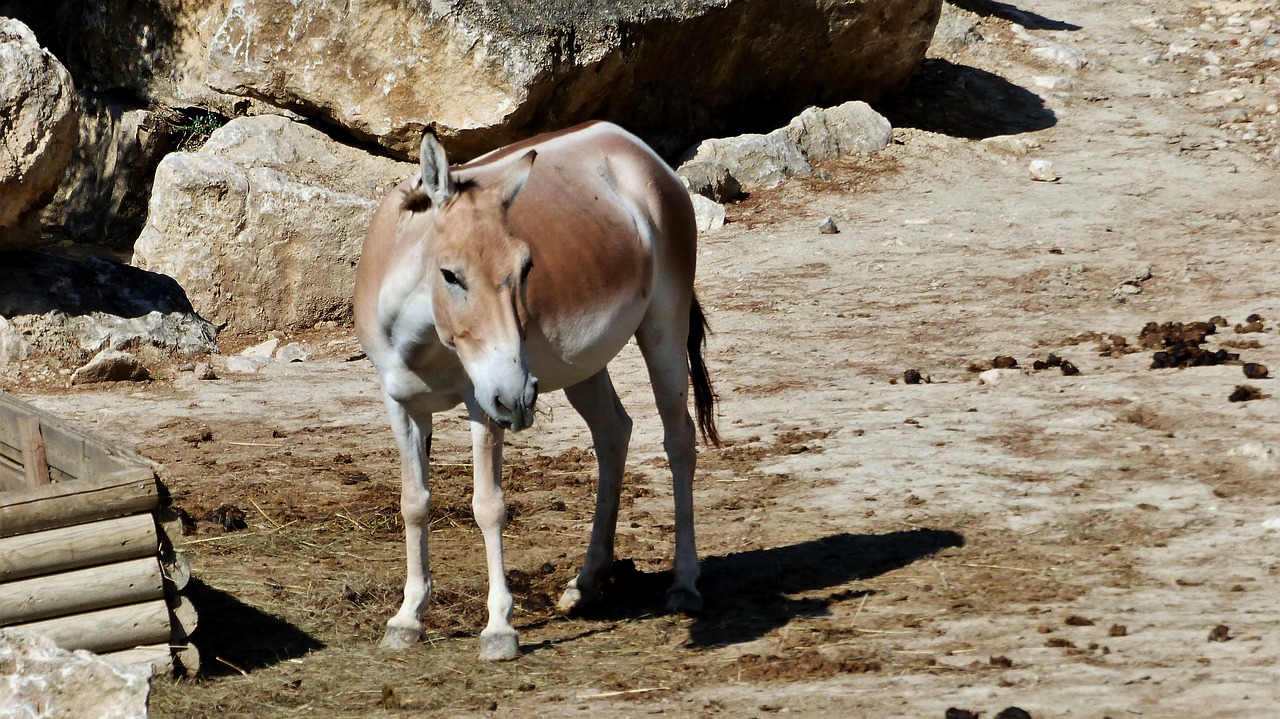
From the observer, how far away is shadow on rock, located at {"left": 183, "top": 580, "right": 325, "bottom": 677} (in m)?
4.40

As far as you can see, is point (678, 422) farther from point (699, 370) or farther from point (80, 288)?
point (80, 288)

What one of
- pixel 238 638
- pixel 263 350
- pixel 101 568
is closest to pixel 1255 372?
pixel 238 638

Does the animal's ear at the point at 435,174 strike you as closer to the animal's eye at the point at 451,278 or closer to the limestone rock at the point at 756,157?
the animal's eye at the point at 451,278

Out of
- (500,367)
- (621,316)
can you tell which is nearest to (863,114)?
(621,316)

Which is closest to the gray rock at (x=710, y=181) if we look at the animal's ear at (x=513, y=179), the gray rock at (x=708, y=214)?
the gray rock at (x=708, y=214)

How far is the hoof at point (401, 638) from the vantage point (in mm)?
4496

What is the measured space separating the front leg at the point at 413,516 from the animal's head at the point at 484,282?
664mm

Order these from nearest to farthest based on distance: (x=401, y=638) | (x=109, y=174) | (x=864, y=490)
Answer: (x=401, y=638), (x=864, y=490), (x=109, y=174)

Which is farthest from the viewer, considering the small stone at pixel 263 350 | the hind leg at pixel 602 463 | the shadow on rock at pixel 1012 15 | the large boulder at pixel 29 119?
the shadow on rock at pixel 1012 15

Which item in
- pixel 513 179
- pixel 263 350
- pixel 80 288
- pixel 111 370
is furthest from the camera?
pixel 263 350

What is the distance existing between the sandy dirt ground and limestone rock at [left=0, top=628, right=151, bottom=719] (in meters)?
0.64

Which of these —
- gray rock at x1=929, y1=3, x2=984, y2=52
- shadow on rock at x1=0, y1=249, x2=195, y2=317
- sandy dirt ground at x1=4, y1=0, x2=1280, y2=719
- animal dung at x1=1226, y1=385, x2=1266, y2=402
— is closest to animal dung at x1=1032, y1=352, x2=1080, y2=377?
sandy dirt ground at x1=4, y1=0, x2=1280, y2=719

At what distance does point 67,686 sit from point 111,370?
18.7 feet

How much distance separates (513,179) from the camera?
4.00m
